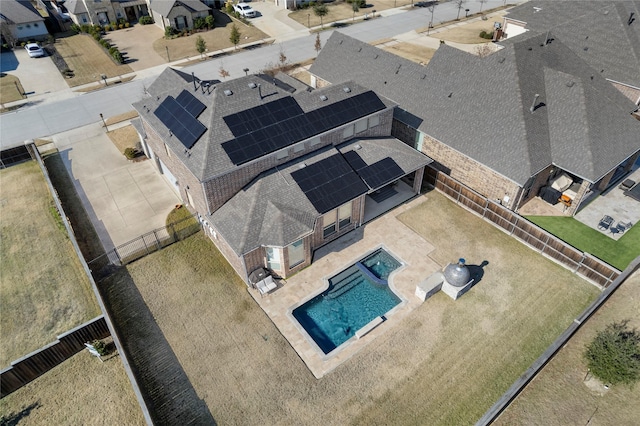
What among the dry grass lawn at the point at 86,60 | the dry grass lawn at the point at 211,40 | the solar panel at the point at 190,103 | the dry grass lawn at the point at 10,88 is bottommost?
the dry grass lawn at the point at 10,88

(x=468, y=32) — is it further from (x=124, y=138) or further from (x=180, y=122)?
(x=180, y=122)

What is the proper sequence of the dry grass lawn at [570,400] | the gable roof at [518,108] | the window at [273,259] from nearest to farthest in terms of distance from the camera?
the dry grass lawn at [570,400]
the window at [273,259]
the gable roof at [518,108]

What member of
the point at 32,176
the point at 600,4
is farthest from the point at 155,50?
the point at 600,4

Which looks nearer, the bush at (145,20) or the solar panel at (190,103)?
the solar panel at (190,103)

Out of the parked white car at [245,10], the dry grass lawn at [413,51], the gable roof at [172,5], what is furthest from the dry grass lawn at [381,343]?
the parked white car at [245,10]

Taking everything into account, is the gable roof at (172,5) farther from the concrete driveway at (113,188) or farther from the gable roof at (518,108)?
the gable roof at (518,108)

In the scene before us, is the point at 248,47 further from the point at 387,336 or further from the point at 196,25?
the point at 387,336

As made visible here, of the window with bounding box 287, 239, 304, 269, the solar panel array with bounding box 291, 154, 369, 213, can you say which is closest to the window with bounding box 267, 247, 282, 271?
the window with bounding box 287, 239, 304, 269
